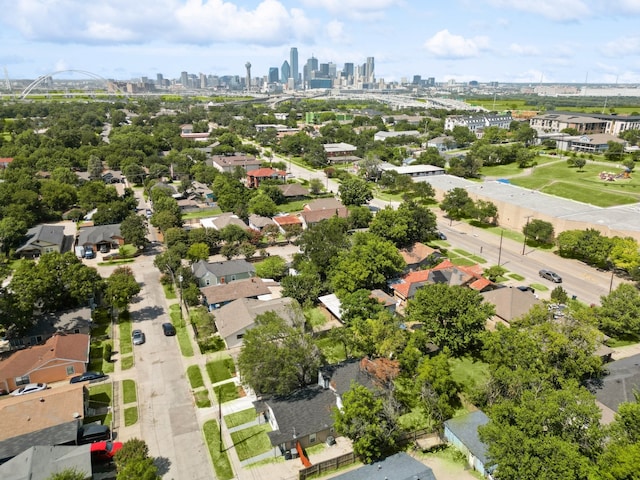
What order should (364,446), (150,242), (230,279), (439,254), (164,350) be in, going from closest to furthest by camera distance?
(364,446) < (164,350) < (230,279) < (439,254) < (150,242)

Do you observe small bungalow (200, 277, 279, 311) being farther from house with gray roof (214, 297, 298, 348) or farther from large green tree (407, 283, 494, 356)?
large green tree (407, 283, 494, 356)

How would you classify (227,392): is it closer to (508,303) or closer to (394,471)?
(394,471)

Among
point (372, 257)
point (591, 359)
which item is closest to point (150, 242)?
point (372, 257)

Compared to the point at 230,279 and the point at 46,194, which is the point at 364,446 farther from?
the point at 46,194

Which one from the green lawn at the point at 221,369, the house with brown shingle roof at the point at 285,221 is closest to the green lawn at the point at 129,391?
the green lawn at the point at 221,369

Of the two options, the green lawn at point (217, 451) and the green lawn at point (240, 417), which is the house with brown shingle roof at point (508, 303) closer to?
the green lawn at point (240, 417)

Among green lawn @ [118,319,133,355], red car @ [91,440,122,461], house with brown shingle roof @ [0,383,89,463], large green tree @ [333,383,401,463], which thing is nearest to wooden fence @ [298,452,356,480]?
large green tree @ [333,383,401,463]
